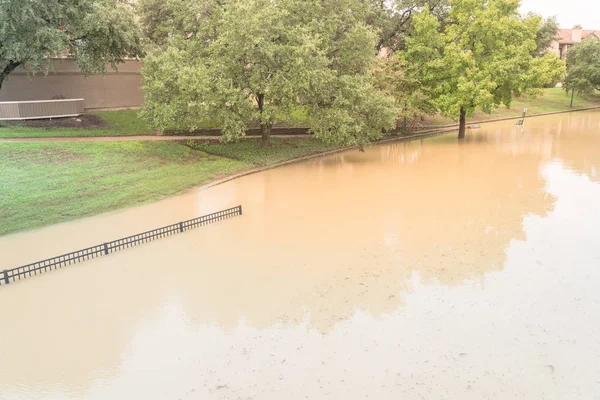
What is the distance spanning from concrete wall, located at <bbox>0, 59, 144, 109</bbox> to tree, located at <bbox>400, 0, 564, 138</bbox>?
59.2 ft

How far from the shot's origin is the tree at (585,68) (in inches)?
2000

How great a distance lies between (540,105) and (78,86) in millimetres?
45174

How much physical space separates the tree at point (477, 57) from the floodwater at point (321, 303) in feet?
41.1

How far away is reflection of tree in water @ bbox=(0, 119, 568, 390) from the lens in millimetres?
8828

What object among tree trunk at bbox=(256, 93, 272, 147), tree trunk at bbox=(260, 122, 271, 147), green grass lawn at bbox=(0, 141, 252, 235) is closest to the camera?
green grass lawn at bbox=(0, 141, 252, 235)

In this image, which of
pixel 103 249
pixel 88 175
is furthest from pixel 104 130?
pixel 103 249

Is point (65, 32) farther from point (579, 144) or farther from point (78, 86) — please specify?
point (579, 144)

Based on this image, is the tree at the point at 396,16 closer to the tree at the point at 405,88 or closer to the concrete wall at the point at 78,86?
the tree at the point at 405,88

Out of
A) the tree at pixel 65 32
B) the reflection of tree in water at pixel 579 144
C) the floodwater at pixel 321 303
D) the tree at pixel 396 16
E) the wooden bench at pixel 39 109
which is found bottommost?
the floodwater at pixel 321 303

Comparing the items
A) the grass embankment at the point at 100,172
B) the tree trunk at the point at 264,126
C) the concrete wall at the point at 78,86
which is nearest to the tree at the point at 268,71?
the tree trunk at the point at 264,126

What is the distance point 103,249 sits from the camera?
12.4 meters

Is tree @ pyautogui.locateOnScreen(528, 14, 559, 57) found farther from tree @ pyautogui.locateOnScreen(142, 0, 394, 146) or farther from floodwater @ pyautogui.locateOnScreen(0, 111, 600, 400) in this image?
floodwater @ pyautogui.locateOnScreen(0, 111, 600, 400)

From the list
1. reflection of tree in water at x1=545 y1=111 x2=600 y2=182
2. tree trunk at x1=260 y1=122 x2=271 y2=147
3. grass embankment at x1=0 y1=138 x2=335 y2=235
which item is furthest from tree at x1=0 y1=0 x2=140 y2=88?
reflection of tree in water at x1=545 y1=111 x2=600 y2=182

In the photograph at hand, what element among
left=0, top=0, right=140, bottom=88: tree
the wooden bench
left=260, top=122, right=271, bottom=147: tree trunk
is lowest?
left=260, top=122, right=271, bottom=147: tree trunk
